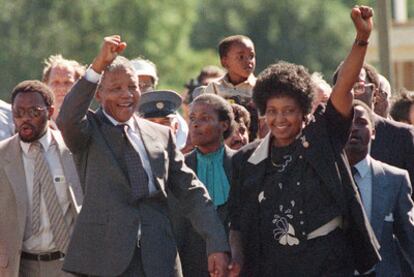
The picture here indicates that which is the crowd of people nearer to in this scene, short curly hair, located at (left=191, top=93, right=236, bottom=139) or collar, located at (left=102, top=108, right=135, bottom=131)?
collar, located at (left=102, top=108, right=135, bottom=131)

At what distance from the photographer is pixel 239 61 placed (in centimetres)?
1498

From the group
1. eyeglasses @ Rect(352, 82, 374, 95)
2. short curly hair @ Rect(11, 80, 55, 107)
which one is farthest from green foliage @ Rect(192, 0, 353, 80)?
short curly hair @ Rect(11, 80, 55, 107)

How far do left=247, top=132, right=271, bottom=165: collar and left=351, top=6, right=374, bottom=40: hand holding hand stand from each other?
1039 mm

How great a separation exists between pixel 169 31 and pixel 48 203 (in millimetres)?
54756

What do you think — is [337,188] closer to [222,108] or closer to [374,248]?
[374,248]

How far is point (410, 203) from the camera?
1176cm

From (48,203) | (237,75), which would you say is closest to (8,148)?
(48,203)

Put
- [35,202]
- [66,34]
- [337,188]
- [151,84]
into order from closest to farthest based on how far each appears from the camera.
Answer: [337,188]
[35,202]
[151,84]
[66,34]

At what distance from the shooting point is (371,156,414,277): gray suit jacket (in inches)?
459

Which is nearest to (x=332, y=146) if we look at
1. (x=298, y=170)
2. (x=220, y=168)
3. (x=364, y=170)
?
(x=298, y=170)

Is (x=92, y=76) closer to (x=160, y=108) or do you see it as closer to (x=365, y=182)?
(x=365, y=182)

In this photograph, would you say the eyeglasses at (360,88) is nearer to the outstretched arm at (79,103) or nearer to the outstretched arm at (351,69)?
the outstretched arm at (351,69)

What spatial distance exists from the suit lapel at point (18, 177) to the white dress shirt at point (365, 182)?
7.87 feet

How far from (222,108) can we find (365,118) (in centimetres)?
164
